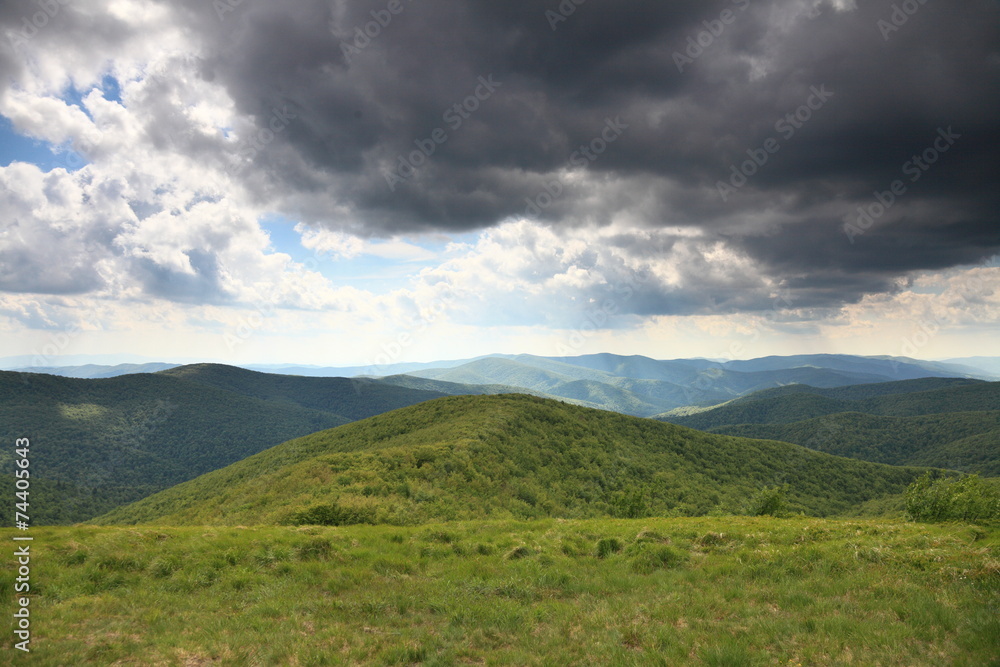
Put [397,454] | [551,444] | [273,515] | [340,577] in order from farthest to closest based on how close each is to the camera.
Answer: [551,444]
[397,454]
[273,515]
[340,577]

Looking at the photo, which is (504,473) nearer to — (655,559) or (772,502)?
(772,502)

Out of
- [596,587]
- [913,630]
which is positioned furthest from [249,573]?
[913,630]

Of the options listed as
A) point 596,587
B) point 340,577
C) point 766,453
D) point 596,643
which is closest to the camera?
point 596,643

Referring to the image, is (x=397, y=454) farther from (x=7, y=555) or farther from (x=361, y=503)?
(x=7, y=555)

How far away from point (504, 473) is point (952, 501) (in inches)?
1343

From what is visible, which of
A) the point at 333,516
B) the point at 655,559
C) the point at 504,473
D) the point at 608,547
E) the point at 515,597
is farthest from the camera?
the point at 504,473

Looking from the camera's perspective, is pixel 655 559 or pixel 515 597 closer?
pixel 515 597

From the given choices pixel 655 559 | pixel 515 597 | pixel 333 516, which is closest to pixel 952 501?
pixel 655 559

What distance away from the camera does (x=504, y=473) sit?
4594cm

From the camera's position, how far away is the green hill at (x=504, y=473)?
34062 mm

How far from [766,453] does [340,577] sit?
105 m

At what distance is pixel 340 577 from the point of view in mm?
14805

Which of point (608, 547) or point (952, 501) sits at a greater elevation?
point (608, 547)

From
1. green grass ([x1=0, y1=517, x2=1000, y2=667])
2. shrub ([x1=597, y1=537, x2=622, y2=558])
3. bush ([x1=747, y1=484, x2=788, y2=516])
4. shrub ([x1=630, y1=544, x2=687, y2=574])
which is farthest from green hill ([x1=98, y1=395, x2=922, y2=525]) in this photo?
shrub ([x1=630, y1=544, x2=687, y2=574])
